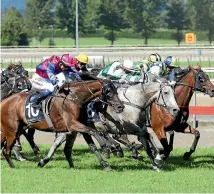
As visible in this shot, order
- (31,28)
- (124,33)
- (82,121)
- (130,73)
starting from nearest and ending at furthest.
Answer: (82,121) → (130,73) → (31,28) → (124,33)

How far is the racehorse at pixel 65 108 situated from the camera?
10.3 metres

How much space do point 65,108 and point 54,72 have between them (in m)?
0.94

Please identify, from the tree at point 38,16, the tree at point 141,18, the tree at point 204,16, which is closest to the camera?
the tree at point 141,18

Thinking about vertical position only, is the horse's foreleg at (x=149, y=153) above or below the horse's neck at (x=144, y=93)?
below

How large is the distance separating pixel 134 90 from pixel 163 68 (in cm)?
194

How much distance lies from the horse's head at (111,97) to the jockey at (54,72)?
958 mm

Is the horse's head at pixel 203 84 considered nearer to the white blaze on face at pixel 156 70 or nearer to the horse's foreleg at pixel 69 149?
the white blaze on face at pixel 156 70

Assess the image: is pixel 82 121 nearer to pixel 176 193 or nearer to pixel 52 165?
pixel 52 165

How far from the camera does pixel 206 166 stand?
11.0 metres

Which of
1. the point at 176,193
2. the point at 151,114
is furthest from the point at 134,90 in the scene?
the point at 176,193

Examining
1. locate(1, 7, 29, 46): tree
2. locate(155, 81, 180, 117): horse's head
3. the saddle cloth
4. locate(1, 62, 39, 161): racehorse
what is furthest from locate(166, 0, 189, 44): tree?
the saddle cloth

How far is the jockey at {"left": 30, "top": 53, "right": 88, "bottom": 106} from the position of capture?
1095cm

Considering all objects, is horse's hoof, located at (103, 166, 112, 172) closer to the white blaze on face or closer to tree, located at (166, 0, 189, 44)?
the white blaze on face

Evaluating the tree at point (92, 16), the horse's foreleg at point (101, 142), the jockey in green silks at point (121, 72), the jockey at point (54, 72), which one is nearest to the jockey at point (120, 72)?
the jockey in green silks at point (121, 72)
